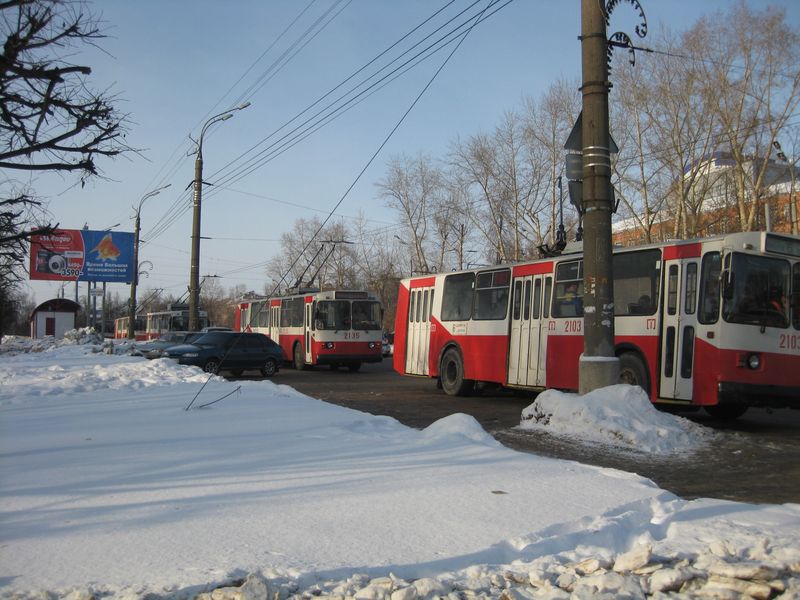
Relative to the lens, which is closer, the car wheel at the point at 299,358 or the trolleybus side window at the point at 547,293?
the trolleybus side window at the point at 547,293

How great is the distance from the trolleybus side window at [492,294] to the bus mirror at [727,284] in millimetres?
5648

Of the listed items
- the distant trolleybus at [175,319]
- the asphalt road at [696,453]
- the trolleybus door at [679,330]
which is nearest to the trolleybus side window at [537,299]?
the asphalt road at [696,453]

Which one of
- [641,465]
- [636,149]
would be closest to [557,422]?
[641,465]

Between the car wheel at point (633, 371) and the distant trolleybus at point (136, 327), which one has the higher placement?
the car wheel at point (633, 371)

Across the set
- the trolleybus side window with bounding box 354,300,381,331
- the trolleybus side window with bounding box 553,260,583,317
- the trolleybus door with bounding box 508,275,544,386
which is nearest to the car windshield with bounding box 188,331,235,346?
the trolleybus side window with bounding box 354,300,381,331

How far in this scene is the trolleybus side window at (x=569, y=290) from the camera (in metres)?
13.2

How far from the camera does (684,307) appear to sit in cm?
1091

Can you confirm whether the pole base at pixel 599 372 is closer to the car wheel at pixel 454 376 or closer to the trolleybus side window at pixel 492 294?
the trolleybus side window at pixel 492 294

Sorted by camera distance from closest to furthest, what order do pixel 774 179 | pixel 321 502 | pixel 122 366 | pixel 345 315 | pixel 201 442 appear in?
pixel 321 502 < pixel 201 442 < pixel 122 366 < pixel 345 315 < pixel 774 179

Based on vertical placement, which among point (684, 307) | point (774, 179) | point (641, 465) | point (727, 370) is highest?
point (774, 179)

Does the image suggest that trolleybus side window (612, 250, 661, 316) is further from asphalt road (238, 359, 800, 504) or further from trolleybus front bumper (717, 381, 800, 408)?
asphalt road (238, 359, 800, 504)

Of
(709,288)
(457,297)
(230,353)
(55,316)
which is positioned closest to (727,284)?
(709,288)

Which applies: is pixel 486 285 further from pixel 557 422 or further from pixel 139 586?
pixel 139 586

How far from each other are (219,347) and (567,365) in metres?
12.6
